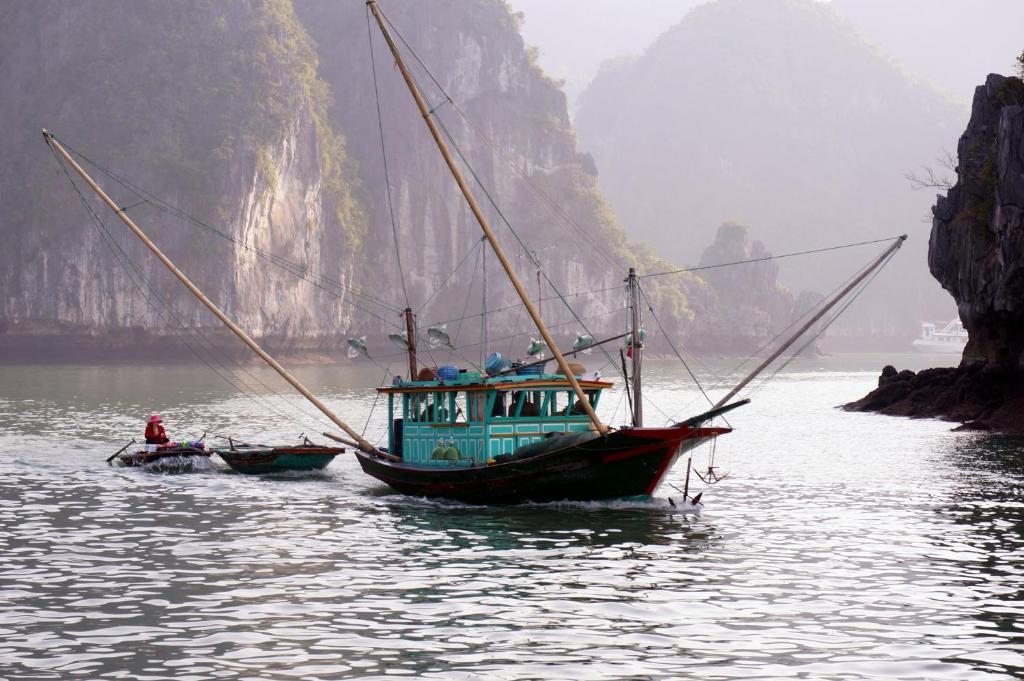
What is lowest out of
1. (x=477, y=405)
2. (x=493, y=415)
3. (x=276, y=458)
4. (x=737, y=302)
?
(x=276, y=458)

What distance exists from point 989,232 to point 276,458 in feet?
107

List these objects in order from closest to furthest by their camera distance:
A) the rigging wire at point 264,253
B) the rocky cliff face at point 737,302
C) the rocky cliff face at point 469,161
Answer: the rigging wire at point 264,253, the rocky cliff face at point 469,161, the rocky cliff face at point 737,302

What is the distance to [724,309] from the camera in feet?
611

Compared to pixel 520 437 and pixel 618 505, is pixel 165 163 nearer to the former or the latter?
pixel 520 437

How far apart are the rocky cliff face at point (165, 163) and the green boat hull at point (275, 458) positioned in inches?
3246

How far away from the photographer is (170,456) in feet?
106

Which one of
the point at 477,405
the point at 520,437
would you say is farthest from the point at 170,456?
the point at 520,437

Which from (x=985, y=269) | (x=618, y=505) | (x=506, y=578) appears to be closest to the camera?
(x=506, y=578)

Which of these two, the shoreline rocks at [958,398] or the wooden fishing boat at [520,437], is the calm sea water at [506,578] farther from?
the shoreline rocks at [958,398]

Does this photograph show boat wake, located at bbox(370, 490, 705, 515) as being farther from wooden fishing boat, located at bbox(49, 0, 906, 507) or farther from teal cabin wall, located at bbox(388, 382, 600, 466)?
teal cabin wall, located at bbox(388, 382, 600, 466)

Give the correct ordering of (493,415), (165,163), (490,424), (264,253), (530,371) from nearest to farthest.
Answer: (490,424) → (493,415) → (530,371) → (264,253) → (165,163)

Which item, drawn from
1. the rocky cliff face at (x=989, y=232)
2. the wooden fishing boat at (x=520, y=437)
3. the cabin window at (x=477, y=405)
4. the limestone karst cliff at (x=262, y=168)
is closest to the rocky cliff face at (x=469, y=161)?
the limestone karst cliff at (x=262, y=168)

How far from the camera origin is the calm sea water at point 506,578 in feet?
43.2

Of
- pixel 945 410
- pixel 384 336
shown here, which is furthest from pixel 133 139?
pixel 945 410
